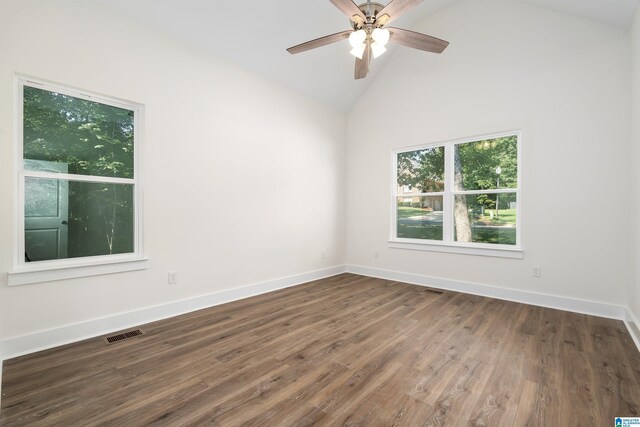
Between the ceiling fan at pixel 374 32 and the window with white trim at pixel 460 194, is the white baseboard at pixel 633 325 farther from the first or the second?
the ceiling fan at pixel 374 32

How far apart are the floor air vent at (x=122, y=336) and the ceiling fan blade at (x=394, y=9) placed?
3.52 m

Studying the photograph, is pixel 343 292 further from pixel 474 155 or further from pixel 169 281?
pixel 474 155

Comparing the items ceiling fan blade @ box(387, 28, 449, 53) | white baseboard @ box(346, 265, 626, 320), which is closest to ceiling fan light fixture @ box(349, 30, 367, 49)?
ceiling fan blade @ box(387, 28, 449, 53)

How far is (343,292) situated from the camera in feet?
13.6

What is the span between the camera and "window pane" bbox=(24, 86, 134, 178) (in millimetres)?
2443

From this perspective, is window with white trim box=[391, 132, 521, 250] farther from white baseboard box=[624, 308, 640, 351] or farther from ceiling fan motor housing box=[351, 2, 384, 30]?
ceiling fan motor housing box=[351, 2, 384, 30]

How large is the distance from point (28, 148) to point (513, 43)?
544cm

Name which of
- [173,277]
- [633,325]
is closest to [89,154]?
[173,277]

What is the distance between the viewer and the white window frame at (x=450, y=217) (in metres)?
3.76

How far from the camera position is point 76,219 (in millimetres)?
2686

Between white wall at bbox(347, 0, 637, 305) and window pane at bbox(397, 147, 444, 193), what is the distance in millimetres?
237

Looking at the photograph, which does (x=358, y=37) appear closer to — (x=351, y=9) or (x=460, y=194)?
(x=351, y=9)

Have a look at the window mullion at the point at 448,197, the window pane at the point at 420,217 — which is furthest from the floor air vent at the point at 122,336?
the window mullion at the point at 448,197

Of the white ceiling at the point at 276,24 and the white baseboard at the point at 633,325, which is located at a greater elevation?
the white ceiling at the point at 276,24
